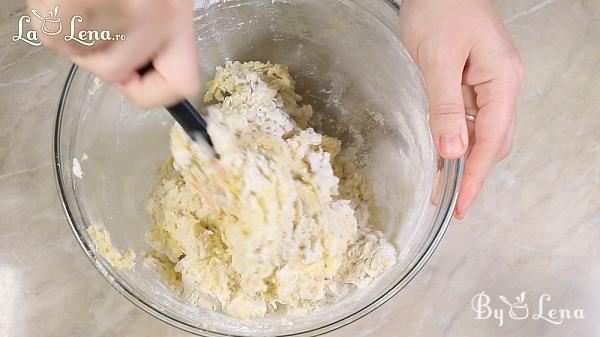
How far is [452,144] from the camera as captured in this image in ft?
3.73

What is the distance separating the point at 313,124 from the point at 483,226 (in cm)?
51

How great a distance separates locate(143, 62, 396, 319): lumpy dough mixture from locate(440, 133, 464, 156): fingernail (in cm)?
26

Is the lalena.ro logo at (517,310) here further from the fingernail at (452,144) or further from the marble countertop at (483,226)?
the fingernail at (452,144)

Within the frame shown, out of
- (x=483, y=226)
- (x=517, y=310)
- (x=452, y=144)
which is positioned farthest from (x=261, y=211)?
(x=517, y=310)

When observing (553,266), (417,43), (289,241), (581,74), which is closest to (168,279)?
(289,241)

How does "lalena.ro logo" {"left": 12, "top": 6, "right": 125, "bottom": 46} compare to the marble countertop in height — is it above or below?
above

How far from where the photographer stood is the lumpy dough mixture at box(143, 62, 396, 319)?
1129mm

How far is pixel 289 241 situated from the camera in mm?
1185

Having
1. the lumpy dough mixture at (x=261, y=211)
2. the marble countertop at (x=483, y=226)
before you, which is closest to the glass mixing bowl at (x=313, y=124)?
the lumpy dough mixture at (x=261, y=211)

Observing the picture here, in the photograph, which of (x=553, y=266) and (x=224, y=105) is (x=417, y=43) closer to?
(x=224, y=105)

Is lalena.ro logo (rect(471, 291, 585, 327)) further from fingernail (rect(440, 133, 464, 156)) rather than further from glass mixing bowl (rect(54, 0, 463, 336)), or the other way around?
fingernail (rect(440, 133, 464, 156))

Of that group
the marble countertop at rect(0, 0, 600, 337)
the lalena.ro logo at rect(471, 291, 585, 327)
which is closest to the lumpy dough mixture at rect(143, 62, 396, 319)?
the marble countertop at rect(0, 0, 600, 337)

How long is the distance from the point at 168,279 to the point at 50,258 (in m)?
0.34

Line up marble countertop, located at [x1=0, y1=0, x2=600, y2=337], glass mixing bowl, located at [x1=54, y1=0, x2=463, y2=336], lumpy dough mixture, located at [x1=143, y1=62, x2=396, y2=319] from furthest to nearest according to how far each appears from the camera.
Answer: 1. marble countertop, located at [x1=0, y1=0, x2=600, y2=337]
2. glass mixing bowl, located at [x1=54, y1=0, x2=463, y2=336]
3. lumpy dough mixture, located at [x1=143, y1=62, x2=396, y2=319]
